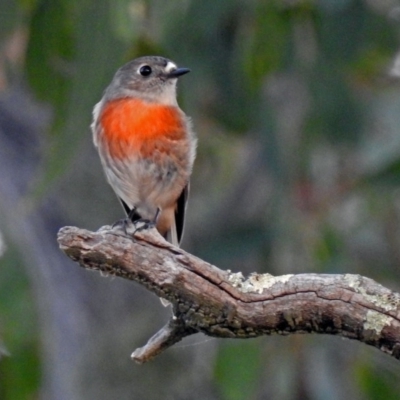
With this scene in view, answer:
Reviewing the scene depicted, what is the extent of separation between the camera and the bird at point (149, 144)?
434 cm

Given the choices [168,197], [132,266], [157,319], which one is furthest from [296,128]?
[132,266]

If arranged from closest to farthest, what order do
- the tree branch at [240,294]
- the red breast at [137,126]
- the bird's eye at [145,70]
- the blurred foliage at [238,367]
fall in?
the tree branch at [240,294] → the red breast at [137,126] → the bird's eye at [145,70] → the blurred foliage at [238,367]

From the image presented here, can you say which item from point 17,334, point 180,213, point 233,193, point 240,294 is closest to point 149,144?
point 180,213

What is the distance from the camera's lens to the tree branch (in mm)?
2994

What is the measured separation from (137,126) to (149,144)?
0.10 metres

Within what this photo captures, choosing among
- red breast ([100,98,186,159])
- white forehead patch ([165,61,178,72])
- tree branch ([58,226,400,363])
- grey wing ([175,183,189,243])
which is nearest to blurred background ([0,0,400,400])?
white forehead patch ([165,61,178,72])

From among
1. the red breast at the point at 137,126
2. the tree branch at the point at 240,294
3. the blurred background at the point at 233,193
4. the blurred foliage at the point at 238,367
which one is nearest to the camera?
the tree branch at the point at 240,294

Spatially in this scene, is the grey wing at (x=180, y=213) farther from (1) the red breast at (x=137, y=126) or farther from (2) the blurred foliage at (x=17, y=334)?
(2) the blurred foliage at (x=17, y=334)

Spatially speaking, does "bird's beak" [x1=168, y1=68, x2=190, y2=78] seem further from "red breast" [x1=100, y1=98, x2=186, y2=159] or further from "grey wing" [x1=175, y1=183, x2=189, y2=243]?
"grey wing" [x1=175, y1=183, x2=189, y2=243]

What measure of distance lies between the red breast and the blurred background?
0.37m

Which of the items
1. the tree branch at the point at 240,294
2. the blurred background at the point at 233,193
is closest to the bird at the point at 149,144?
the blurred background at the point at 233,193

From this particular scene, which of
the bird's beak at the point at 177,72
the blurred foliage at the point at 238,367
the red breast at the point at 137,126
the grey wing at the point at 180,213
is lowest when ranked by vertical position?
the blurred foliage at the point at 238,367

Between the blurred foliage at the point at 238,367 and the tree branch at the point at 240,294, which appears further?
the blurred foliage at the point at 238,367

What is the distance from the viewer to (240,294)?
3086 mm
